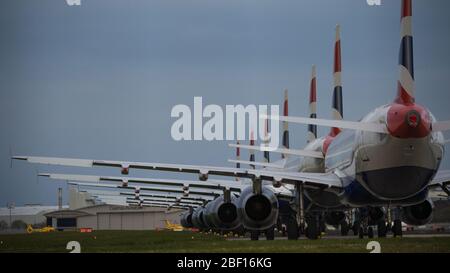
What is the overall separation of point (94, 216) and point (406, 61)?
100m

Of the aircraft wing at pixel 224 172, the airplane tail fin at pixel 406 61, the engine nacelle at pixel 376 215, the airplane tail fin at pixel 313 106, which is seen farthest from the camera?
the airplane tail fin at pixel 313 106

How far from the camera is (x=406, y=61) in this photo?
2983cm

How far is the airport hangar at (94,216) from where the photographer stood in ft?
392

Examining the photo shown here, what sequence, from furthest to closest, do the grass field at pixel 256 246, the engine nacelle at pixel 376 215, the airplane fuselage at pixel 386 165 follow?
the engine nacelle at pixel 376 215 → the airplane fuselage at pixel 386 165 → the grass field at pixel 256 246

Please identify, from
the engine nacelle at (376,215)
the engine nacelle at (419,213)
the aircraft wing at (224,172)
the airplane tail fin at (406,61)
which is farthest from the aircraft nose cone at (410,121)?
the engine nacelle at (376,215)

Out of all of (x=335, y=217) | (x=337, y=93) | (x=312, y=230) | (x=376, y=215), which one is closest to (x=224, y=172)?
(x=312, y=230)

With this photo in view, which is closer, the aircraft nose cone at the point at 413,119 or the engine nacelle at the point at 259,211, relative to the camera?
the aircraft nose cone at the point at 413,119

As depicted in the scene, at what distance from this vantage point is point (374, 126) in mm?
31266

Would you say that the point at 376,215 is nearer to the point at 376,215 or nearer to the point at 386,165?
the point at 376,215

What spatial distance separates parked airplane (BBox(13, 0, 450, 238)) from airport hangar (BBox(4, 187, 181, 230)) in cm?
7261

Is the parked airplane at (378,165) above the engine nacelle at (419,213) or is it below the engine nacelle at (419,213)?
above

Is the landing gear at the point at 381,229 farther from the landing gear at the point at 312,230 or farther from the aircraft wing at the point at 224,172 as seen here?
the aircraft wing at the point at 224,172

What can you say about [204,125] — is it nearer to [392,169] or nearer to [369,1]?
[369,1]
